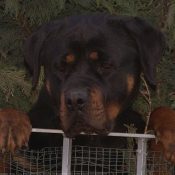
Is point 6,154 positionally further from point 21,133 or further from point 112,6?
point 112,6

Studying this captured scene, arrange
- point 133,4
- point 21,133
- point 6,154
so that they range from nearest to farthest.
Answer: point 21,133
point 6,154
point 133,4

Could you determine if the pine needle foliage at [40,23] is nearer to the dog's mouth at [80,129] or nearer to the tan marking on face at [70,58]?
the tan marking on face at [70,58]

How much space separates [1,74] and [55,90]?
1.92ft

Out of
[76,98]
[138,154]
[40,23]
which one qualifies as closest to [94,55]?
[76,98]

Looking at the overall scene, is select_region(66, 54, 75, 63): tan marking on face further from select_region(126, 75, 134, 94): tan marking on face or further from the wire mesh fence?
the wire mesh fence

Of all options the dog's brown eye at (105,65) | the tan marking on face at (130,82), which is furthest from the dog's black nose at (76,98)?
the tan marking on face at (130,82)

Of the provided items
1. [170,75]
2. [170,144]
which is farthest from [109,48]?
[170,75]

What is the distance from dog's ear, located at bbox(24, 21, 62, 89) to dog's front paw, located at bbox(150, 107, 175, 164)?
839 millimetres

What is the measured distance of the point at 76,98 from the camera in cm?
319

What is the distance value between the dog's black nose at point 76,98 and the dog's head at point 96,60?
26 mm

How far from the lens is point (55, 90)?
143 inches

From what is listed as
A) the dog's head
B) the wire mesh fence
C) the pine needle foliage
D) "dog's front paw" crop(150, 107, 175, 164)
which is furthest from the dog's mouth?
the pine needle foliage

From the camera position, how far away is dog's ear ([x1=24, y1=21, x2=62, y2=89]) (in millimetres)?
3711

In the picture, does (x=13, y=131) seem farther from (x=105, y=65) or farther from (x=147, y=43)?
(x=147, y=43)
